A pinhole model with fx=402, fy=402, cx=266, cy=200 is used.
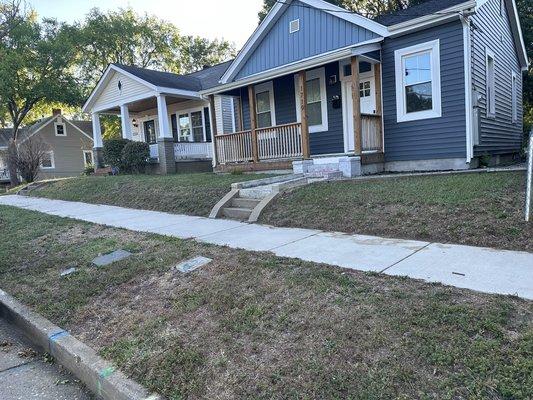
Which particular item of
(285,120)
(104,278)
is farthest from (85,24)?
(104,278)

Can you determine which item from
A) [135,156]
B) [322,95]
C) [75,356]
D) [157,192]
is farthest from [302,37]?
[75,356]

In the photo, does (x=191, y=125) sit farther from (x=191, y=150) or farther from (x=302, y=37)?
(x=302, y=37)

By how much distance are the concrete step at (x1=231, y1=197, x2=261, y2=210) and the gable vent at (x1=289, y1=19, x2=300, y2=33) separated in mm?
6534

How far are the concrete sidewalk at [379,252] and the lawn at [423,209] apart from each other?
0.30 m

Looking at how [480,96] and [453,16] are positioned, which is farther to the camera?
[480,96]

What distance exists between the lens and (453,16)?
8.84m

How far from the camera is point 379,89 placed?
10461mm

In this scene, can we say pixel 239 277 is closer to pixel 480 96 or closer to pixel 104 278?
pixel 104 278

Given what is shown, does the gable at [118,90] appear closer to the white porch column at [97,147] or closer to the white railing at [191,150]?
the white porch column at [97,147]

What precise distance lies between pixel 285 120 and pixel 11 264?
912 cm

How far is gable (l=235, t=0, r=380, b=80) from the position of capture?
35.6 feet

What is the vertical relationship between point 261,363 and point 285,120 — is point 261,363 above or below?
below

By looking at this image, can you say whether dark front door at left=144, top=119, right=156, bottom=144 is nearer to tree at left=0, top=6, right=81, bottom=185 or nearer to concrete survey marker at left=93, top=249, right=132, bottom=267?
tree at left=0, top=6, right=81, bottom=185

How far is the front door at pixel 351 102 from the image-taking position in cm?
1086
